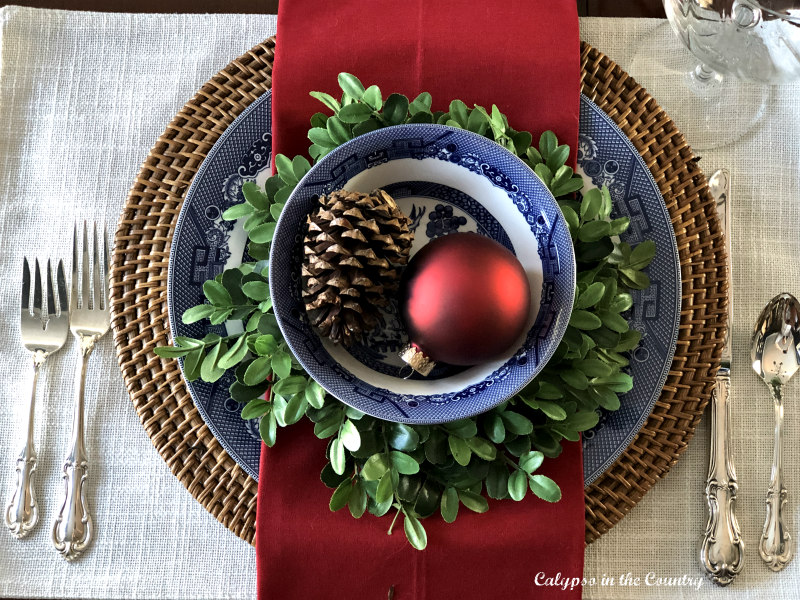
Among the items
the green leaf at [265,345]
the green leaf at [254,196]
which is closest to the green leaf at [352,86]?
the green leaf at [254,196]

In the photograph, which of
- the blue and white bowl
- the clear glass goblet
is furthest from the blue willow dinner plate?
the clear glass goblet

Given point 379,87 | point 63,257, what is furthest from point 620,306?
point 63,257

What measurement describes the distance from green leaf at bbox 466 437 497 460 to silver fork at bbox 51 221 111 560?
0.37 metres

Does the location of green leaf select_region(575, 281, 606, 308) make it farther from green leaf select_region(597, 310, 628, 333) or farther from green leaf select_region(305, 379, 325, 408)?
green leaf select_region(305, 379, 325, 408)

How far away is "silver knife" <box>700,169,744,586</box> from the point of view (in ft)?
1.95

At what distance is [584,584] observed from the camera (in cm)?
60

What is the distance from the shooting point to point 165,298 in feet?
1.86

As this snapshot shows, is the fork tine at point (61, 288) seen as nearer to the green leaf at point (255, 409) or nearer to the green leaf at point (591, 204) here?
the green leaf at point (255, 409)

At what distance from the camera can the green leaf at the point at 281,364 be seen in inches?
19.8

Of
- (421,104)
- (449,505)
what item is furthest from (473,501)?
(421,104)

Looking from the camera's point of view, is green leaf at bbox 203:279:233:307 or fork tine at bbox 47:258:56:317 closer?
green leaf at bbox 203:279:233:307

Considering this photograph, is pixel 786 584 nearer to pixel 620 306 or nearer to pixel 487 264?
pixel 620 306

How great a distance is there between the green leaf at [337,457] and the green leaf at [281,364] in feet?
0.23

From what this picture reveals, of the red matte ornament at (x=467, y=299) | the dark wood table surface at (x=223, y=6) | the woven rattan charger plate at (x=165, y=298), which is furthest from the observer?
the dark wood table surface at (x=223, y=6)
